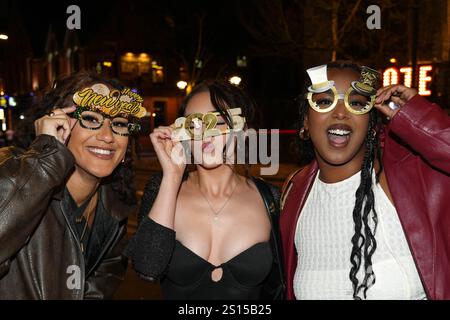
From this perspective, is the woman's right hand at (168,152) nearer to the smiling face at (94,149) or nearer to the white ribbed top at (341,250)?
the smiling face at (94,149)

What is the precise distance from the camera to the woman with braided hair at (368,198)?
2.34 meters

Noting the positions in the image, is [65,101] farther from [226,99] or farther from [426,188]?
[426,188]

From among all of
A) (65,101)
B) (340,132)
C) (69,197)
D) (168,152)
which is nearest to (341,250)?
(340,132)

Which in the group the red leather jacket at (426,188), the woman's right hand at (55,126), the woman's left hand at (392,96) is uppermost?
the woman's left hand at (392,96)

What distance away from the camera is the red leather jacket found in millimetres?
2309

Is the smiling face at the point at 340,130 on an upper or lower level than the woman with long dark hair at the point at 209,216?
upper

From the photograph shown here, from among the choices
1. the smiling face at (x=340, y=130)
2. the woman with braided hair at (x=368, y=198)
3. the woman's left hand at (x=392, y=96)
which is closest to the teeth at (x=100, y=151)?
the woman with braided hair at (x=368, y=198)

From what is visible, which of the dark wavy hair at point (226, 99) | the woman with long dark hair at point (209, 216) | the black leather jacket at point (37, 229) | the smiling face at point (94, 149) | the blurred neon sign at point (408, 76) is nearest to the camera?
the black leather jacket at point (37, 229)

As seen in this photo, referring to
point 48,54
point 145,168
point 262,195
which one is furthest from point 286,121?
point 48,54

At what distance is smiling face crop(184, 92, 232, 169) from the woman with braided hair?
23.6 inches

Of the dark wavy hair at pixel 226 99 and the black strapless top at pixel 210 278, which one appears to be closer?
the black strapless top at pixel 210 278

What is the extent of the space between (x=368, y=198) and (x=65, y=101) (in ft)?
7.22

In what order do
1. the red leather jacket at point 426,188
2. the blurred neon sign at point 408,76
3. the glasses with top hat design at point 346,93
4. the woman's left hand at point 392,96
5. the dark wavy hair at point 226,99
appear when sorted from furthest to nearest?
the blurred neon sign at point 408,76
the dark wavy hair at point 226,99
the glasses with top hat design at point 346,93
the woman's left hand at point 392,96
the red leather jacket at point 426,188

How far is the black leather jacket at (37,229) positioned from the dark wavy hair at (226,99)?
1146mm
